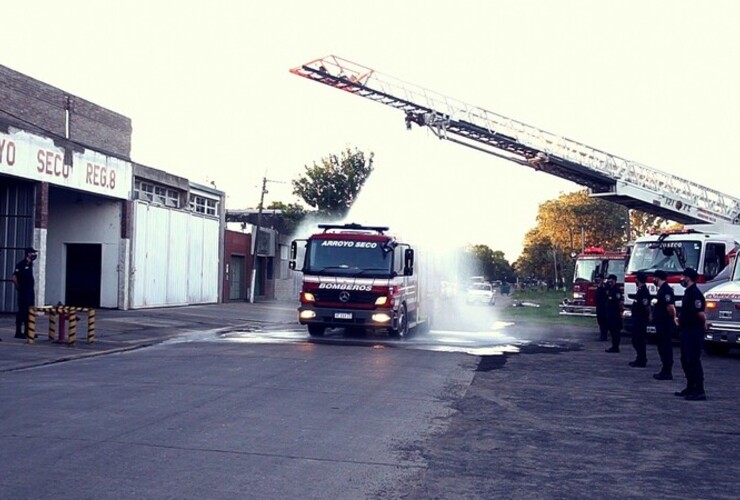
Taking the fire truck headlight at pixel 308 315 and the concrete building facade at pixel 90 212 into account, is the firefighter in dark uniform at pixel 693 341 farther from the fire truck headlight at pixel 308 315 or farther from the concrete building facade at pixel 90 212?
the concrete building facade at pixel 90 212

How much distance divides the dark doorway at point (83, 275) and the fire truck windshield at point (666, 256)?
64.7 ft

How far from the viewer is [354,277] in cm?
2105

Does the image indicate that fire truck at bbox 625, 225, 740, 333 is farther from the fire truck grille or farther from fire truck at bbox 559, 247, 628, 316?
fire truck at bbox 559, 247, 628, 316

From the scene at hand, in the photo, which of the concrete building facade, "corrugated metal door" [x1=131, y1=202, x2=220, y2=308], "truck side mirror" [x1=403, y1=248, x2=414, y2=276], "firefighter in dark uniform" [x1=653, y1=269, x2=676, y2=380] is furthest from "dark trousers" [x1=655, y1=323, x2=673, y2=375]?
"corrugated metal door" [x1=131, y1=202, x2=220, y2=308]

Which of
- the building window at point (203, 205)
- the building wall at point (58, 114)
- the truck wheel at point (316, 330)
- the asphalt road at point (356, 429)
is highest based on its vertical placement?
the building wall at point (58, 114)

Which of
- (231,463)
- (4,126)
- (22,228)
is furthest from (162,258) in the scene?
(231,463)

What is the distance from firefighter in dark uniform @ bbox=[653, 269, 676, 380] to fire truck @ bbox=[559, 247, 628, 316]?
19.2 meters

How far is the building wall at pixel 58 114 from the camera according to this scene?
29.7m

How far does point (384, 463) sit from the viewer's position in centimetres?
782

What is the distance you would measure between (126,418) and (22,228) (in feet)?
63.5

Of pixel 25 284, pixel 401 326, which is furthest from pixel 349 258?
pixel 25 284

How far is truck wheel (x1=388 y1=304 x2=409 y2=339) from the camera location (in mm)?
21806

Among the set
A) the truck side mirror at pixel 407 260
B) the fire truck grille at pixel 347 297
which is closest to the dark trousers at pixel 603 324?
the truck side mirror at pixel 407 260

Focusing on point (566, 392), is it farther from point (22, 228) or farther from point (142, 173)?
point (142, 173)
